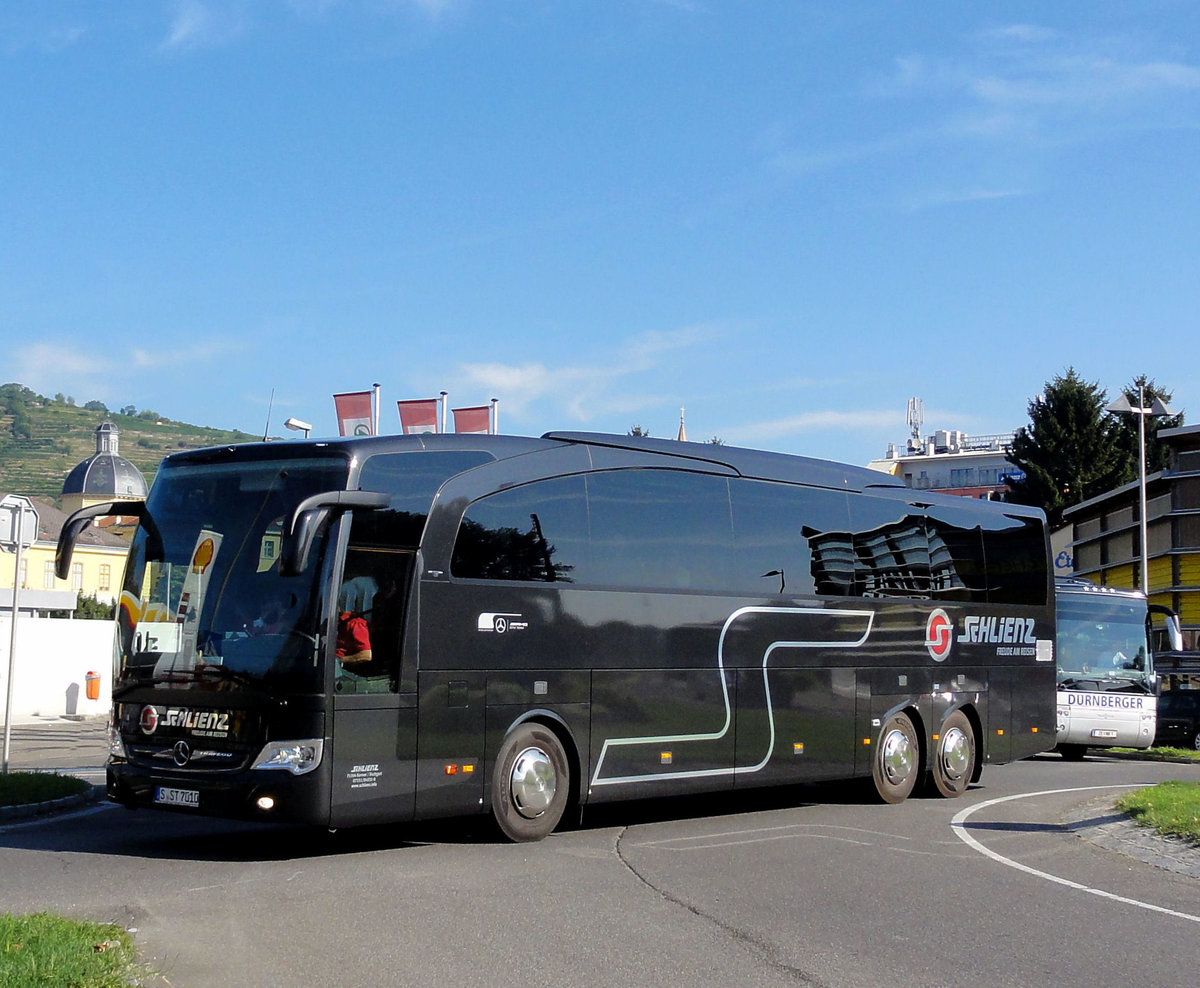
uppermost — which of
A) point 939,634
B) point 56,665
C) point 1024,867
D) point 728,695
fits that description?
point 939,634

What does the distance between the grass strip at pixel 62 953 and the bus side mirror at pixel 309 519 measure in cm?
281

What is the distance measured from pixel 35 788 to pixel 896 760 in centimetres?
935

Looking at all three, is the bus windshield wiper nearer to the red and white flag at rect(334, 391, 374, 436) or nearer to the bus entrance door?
the bus entrance door

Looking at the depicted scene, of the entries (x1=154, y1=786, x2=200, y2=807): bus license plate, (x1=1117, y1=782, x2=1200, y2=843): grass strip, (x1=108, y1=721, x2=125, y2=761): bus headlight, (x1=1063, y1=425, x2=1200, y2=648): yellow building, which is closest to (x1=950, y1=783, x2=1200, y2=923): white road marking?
(x1=1117, y1=782, x2=1200, y2=843): grass strip

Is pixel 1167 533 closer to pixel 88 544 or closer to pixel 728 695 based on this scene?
pixel 728 695

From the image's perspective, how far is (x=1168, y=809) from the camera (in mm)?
14000

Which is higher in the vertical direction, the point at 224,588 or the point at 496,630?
the point at 224,588

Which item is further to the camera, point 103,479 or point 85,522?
point 103,479

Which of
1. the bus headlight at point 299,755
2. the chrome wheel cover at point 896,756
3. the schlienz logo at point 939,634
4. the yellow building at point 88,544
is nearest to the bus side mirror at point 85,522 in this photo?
the bus headlight at point 299,755

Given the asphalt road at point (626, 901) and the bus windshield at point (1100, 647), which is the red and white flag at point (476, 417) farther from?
the asphalt road at point (626, 901)

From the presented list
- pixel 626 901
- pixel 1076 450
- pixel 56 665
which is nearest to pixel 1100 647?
pixel 626 901

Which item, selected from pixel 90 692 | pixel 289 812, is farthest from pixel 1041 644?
pixel 90 692

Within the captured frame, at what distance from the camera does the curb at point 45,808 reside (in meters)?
13.5

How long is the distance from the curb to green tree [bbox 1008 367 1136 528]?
2354 inches
